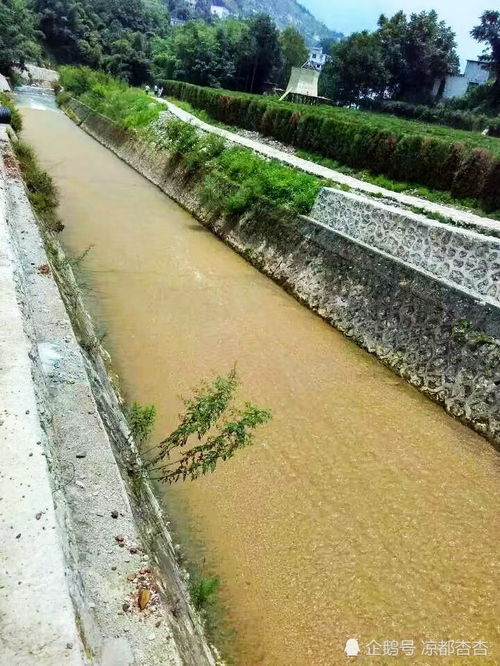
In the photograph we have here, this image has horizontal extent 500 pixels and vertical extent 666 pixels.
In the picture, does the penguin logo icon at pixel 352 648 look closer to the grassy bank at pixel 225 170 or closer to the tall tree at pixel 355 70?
the grassy bank at pixel 225 170

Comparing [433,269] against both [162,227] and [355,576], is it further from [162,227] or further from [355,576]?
[162,227]

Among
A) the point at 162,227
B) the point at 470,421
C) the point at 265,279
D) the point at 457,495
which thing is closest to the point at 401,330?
the point at 470,421

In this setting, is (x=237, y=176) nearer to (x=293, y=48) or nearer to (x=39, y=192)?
(x=39, y=192)

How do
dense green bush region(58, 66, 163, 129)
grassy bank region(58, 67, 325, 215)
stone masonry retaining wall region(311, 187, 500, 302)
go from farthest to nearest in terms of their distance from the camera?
dense green bush region(58, 66, 163, 129), grassy bank region(58, 67, 325, 215), stone masonry retaining wall region(311, 187, 500, 302)

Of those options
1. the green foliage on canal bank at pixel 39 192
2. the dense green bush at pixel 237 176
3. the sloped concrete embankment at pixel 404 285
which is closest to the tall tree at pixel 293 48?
the dense green bush at pixel 237 176

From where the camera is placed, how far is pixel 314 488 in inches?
214

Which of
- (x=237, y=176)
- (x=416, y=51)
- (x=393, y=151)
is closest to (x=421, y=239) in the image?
(x=237, y=176)

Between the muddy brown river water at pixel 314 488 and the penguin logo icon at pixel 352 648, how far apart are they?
36mm

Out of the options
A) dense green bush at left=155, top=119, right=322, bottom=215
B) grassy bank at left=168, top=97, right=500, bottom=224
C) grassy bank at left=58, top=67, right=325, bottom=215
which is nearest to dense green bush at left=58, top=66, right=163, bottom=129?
grassy bank at left=58, top=67, right=325, bottom=215

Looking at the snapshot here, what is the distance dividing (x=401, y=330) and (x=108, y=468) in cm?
577

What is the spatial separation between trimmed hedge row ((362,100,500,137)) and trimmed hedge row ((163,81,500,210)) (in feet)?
51.2

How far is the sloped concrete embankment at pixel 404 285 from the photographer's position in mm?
7184

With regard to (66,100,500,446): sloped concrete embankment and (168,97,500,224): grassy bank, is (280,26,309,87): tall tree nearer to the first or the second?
(168,97,500,224): grassy bank

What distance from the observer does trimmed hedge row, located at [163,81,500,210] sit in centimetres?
1208
